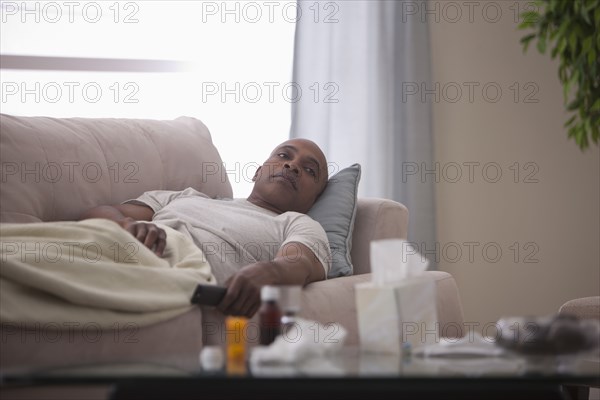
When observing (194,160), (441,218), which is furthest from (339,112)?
(194,160)

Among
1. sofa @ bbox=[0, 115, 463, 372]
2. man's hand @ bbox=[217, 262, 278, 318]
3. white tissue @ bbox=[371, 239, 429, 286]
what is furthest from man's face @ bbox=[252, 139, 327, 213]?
white tissue @ bbox=[371, 239, 429, 286]

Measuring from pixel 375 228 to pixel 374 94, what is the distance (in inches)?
52.6

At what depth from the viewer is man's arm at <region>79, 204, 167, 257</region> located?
190cm

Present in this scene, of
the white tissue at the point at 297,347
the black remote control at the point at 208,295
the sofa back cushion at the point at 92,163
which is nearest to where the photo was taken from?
the white tissue at the point at 297,347

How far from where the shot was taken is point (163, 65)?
11.3ft

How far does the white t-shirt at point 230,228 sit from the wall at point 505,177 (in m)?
1.54

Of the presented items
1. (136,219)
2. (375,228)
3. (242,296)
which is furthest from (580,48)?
(136,219)

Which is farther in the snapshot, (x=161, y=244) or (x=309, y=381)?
(x=161, y=244)

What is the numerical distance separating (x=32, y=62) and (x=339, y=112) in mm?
1307

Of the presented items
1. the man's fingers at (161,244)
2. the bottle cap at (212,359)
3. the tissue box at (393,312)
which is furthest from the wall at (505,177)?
the bottle cap at (212,359)

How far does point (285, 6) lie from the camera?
3.55 metres

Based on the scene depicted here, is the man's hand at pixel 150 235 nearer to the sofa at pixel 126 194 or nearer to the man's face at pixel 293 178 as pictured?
the sofa at pixel 126 194

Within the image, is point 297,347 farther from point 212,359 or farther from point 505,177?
point 505,177

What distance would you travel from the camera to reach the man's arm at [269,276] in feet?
5.76
